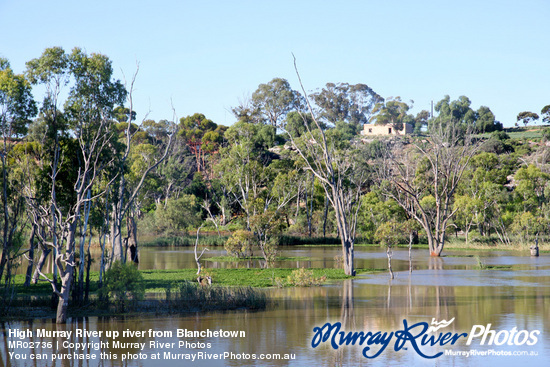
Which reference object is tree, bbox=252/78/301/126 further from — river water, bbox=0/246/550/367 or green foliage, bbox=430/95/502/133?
river water, bbox=0/246/550/367

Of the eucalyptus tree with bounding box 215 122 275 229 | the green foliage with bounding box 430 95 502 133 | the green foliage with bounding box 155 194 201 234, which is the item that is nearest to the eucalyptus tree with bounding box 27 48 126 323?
the eucalyptus tree with bounding box 215 122 275 229

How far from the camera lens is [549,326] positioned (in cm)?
1731

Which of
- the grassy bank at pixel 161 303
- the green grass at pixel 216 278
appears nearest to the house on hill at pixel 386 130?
the green grass at pixel 216 278

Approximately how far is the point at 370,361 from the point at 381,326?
3689 millimetres

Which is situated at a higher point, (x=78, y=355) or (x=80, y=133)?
(x=80, y=133)

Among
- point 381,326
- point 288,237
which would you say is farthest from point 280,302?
point 288,237

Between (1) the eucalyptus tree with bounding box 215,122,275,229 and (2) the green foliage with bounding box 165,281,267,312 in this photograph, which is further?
(1) the eucalyptus tree with bounding box 215,122,275,229

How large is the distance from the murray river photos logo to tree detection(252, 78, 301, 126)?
320ft

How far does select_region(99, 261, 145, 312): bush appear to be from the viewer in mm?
18406

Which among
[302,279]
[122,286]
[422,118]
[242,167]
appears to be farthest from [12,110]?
[422,118]

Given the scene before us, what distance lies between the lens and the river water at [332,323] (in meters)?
13.9

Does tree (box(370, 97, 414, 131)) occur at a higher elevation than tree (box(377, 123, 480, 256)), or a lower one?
higher

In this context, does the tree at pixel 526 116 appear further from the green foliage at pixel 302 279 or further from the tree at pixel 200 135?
the green foliage at pixel 302 279

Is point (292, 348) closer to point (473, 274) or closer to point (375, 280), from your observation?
point (375, 280)
